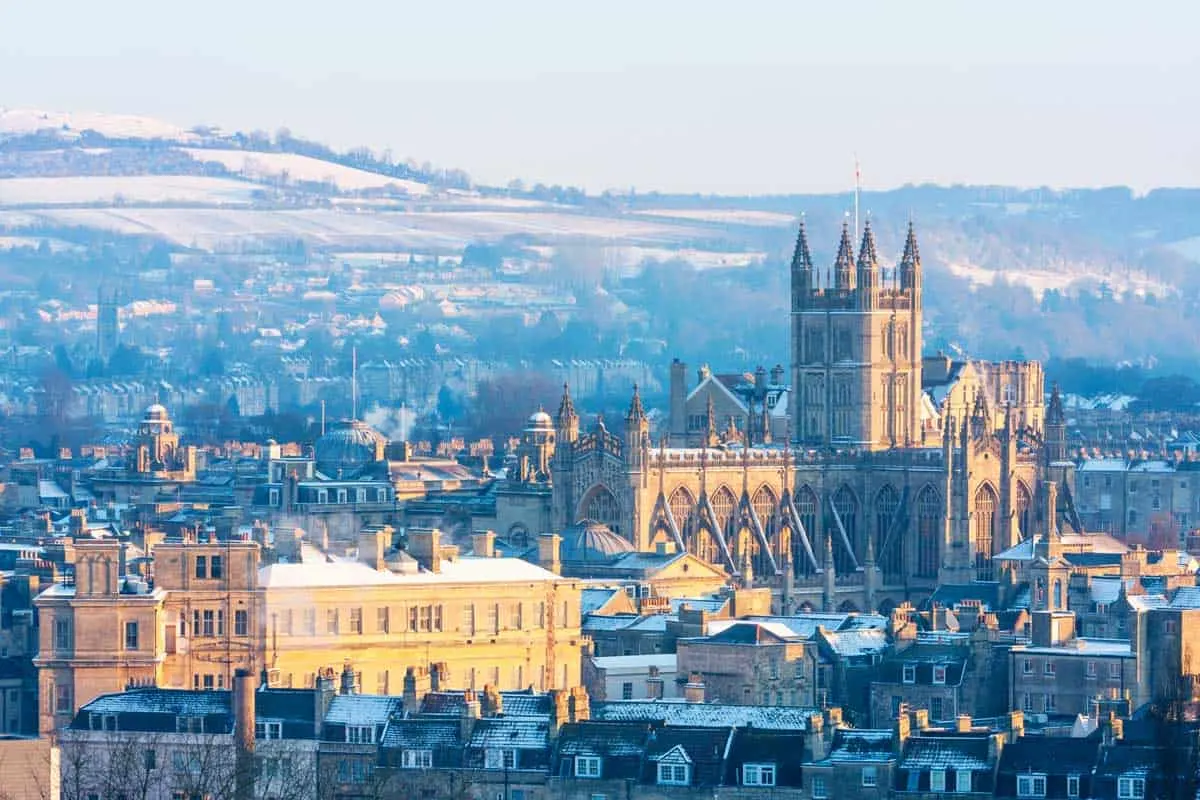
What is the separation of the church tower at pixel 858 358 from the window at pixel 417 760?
217 ft

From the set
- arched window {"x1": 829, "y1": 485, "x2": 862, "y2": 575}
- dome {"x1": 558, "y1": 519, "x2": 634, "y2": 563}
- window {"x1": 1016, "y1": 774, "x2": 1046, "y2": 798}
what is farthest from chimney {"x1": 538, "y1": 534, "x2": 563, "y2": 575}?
window {"x1": 1016, "y1": 774, "x2": 1046, "y2": 798}

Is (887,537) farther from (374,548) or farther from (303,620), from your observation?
(303,620)

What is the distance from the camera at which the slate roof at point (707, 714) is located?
233 feet

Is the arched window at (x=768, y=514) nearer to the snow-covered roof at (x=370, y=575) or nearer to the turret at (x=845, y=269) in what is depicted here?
the turret at (x=845, y=269)

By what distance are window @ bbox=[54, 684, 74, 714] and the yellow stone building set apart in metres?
0.02

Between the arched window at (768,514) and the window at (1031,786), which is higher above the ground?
the window at (1031,786)

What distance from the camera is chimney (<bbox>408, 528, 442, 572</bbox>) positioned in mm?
88250

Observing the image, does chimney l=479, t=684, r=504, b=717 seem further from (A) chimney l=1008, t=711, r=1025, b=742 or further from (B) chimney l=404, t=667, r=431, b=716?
(A) chimney l=1008, t=711, r=1025, b=742

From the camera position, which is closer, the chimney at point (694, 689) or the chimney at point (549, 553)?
the chimney at point (694, 689)

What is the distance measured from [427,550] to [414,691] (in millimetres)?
14663

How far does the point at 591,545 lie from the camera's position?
112 metres

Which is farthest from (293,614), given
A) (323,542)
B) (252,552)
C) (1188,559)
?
(1188,559)

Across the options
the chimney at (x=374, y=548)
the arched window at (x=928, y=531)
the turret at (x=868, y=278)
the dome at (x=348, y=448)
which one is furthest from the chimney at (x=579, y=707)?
the dome at (x=348, y=448)

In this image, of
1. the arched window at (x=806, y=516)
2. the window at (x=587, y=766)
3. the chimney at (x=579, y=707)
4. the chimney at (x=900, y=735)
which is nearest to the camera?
the chimney at (x=900, y=735)
